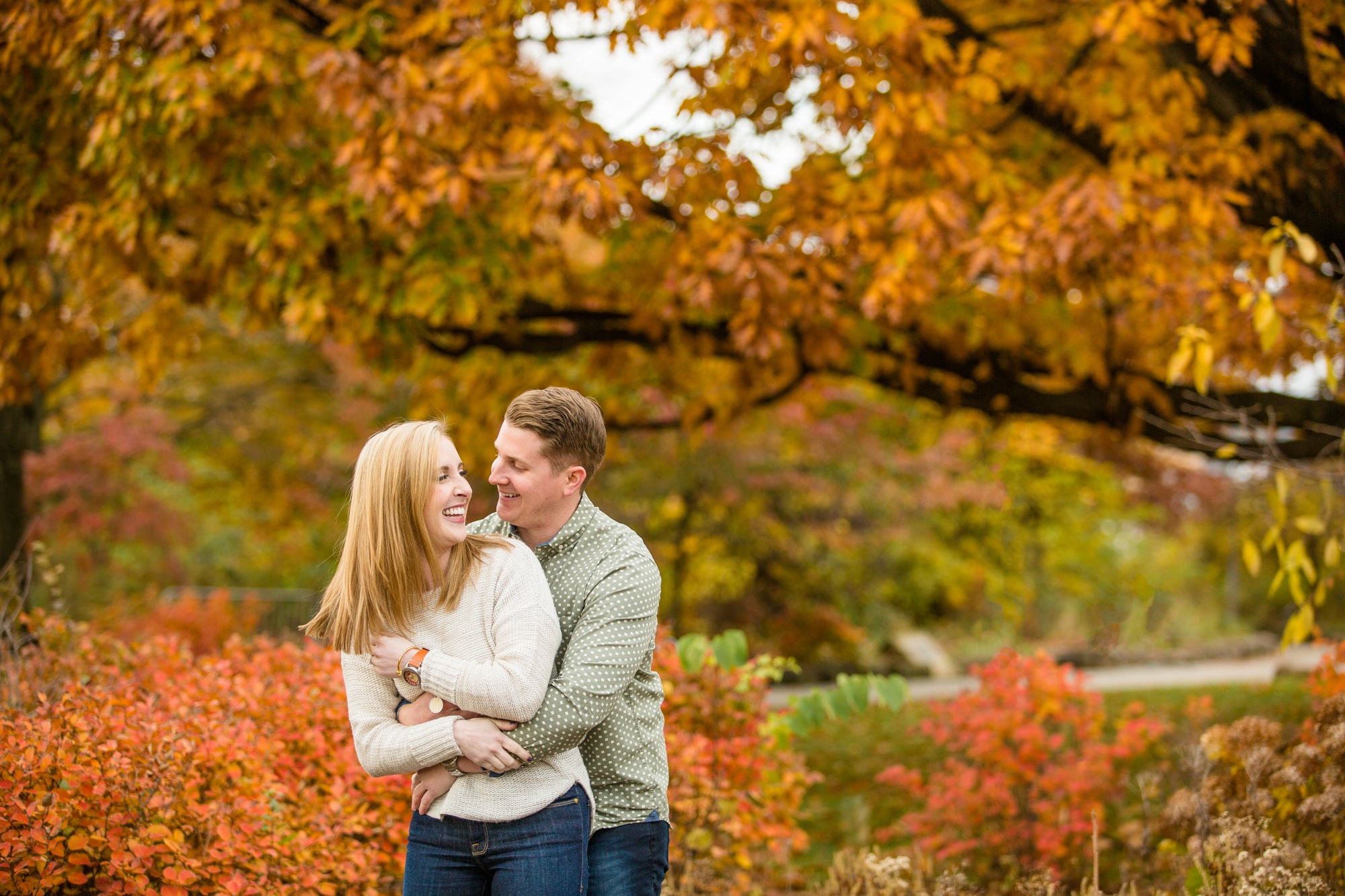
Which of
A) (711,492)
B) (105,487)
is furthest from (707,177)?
(105,487)

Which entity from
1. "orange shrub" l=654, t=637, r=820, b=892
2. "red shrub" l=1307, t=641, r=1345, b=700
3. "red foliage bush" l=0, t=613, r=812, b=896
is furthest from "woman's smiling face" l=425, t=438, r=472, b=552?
"red shrub" l=1307, t=641, r=1345, b=700

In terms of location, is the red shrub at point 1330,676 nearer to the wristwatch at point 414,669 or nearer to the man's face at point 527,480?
the man's face at point 527,480

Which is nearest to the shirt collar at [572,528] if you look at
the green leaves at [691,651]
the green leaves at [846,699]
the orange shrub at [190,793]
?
the orange shrub at [190,793]

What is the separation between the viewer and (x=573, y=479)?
2.21 metres

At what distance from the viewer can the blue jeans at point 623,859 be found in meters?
2.21

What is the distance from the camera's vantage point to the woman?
2021 millimetres

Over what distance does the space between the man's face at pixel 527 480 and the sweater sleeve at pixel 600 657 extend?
0.20 m

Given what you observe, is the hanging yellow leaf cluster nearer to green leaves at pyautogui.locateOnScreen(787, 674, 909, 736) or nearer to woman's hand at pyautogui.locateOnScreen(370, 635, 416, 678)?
green leaves at pyautogui.locateOnScreen(787, 674, 909, 736)

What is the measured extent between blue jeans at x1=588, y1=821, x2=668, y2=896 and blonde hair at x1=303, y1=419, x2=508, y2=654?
0.63 metres

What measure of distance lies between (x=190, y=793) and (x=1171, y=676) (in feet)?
53.0

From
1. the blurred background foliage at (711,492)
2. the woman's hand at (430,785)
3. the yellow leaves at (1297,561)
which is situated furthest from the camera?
the blurred background foliage at (711,492)

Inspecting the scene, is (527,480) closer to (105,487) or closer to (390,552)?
(390,552)


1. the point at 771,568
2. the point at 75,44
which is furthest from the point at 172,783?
the point at 771,568

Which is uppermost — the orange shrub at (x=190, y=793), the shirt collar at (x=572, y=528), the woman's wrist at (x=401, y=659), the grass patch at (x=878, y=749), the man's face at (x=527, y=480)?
the man's face at (x=527, y=480)
